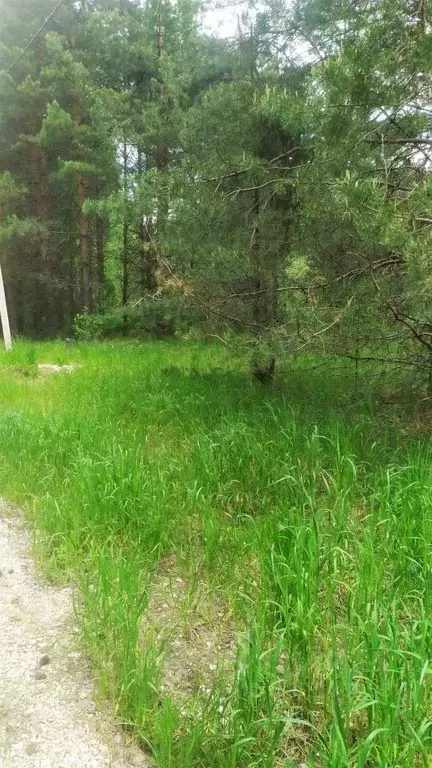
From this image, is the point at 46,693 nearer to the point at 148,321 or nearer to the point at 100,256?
the point at 148,321

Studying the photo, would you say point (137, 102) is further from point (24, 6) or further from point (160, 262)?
point (160, 262)

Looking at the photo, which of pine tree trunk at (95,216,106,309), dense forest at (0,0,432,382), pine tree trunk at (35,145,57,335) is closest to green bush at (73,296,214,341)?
dense forest at (0,0,432,382)

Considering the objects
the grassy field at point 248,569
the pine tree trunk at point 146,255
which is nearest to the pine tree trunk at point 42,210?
the pine tree trunk at point 146,255

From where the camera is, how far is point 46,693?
180cm

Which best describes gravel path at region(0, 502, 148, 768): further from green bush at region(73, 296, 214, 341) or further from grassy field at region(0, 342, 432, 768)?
green bush at region(73, 296, 214, 341)

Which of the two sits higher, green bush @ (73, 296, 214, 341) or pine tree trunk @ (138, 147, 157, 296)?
pine tree trunk @ (138, 147, 157, 296)

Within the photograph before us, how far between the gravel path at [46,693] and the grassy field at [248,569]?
3.5 inches

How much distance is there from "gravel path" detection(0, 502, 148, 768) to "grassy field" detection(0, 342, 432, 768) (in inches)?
3.5

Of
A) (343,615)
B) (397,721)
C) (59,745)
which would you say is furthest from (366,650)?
(59,745)

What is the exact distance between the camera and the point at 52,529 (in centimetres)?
290

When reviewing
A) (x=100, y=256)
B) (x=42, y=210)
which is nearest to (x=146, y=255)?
(x=42, y=210)

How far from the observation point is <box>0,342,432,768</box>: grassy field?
1.54 m

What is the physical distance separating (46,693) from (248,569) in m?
1.09

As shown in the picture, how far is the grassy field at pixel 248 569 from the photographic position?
5.05ft
